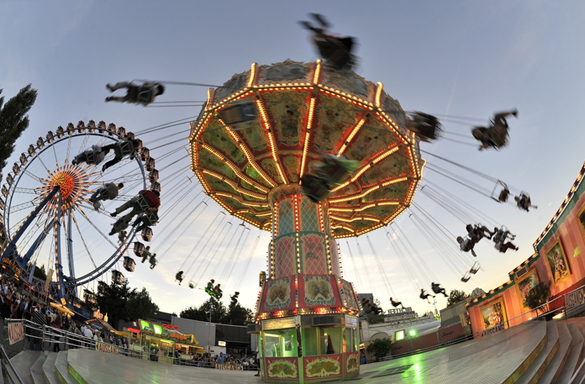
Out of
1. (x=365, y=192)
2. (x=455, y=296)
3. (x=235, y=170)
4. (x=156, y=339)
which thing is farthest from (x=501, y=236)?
(x=455, y=296)

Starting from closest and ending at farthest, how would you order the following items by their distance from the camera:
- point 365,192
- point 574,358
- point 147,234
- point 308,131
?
point 574,358
point 308,131
point 365,192
point 147,234

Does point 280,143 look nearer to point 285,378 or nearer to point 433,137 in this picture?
point 433,137

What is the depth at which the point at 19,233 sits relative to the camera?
24.3 meters

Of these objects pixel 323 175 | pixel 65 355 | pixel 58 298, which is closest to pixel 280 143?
pixel 323 175

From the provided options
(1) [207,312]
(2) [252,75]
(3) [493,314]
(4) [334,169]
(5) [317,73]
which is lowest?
(3) [493,314]

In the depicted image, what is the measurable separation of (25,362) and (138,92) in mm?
8021

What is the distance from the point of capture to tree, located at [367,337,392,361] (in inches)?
1312

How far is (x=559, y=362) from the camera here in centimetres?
699

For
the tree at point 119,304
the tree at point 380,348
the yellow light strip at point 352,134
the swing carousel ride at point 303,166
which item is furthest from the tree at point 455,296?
the yellow light strip at point 352,134

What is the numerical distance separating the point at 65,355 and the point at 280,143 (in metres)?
9.87

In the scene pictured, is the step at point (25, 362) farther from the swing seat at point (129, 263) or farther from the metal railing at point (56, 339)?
the swing seat at point (129, 263)

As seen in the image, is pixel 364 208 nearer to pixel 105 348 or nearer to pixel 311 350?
pixel 311 350

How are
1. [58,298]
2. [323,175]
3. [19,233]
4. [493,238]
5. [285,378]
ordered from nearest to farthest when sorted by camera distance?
[323,175] → [285,378] → [493,238] → [19,233] → [58,298]

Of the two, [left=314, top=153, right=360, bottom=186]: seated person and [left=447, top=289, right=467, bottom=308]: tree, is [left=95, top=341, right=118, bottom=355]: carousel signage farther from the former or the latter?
[left=447, top=289, right=467, bottom=308]: tree
